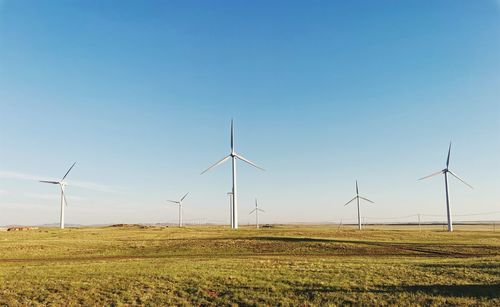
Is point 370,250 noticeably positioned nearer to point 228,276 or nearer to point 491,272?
point 491,272

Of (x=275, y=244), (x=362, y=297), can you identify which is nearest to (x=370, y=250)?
(x=275, y=244)

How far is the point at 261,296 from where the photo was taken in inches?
948

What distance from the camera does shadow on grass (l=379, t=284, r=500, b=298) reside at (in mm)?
23891

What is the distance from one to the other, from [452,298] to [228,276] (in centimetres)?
1550

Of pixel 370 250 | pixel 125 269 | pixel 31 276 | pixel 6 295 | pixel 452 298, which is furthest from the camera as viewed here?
pixel 370 250

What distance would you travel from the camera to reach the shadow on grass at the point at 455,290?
2389 centimetres

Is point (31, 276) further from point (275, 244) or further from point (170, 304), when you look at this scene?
point (275, 244)

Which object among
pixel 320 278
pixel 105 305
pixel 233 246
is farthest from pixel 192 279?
pixel 233 246

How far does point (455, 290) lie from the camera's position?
24.8 meters

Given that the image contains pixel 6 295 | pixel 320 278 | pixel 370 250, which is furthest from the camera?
pixel 370 250

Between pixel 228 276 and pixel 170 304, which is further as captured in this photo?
pixel 228 276

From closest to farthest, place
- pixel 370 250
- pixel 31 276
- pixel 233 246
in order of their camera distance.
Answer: pixel 31 276, pixel 370 250, pixel 233 246

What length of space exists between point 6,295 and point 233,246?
1596 inches

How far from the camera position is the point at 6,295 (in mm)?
25141
